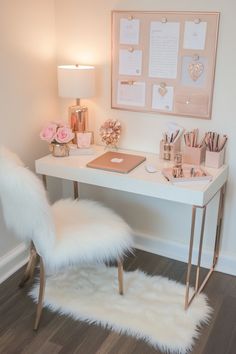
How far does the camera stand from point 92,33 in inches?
104

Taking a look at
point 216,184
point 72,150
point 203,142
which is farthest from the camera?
point 72,150

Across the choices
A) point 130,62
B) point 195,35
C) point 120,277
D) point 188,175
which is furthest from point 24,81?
point 120,277

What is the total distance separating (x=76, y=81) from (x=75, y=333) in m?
1.43

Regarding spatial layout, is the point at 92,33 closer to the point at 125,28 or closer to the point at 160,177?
the point at 125,28

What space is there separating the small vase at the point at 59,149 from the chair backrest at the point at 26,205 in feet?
1.67

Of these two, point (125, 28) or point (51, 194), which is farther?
point (51, 194)

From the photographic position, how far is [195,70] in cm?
240

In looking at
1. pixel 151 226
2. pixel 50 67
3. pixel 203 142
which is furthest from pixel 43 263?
pixel 50 67

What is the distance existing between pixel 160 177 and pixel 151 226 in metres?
0.67

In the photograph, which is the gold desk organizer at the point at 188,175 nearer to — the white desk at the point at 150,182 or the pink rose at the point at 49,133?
the white desk at the point at 150,182

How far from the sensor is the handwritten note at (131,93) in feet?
8.56

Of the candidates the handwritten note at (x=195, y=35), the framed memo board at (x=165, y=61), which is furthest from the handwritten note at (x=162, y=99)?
the handwritten note at (x=195, y=35)

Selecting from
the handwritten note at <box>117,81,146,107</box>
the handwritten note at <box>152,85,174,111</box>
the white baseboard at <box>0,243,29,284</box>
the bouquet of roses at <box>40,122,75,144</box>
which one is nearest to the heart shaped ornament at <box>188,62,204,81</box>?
the handwritten note at <box>152,85,174,111</box>

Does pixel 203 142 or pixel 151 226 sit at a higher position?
pixel 203 142
